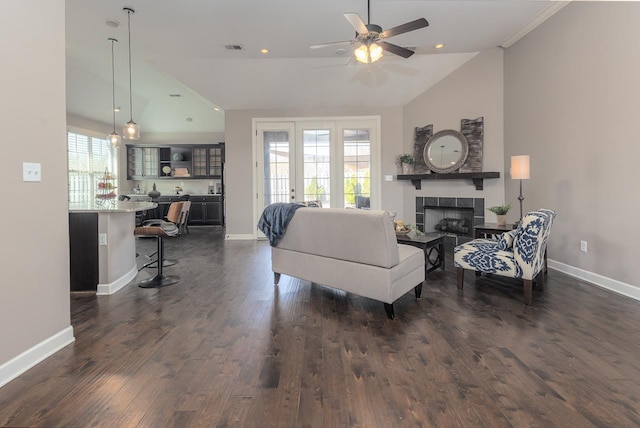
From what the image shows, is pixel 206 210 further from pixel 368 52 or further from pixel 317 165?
pixel 368 52

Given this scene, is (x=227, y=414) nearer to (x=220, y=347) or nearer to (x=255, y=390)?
(x=255, y=390)

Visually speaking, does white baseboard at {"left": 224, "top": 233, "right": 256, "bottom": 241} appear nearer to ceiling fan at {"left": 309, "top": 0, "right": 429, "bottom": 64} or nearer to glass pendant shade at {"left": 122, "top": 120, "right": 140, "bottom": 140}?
glass pendant shade at {"left": 122, "top": 120, "right": 140, "bottom": 140}


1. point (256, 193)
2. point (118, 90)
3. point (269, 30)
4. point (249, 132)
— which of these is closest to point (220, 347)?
point (269, 30)

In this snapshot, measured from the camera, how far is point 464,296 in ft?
10.4

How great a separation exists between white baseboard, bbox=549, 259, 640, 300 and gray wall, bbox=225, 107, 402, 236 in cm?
306

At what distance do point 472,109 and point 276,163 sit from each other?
Answer: 3.78m

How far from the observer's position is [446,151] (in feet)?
18.9

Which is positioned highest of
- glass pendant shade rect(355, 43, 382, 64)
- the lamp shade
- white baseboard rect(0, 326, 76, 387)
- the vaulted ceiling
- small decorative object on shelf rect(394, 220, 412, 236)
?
the vaulted ceiling

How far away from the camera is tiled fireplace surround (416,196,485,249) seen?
5531 millimetres

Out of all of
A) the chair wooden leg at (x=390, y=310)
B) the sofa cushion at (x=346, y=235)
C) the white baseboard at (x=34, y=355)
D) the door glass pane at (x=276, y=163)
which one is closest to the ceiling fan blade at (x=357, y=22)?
the sofa cushion at (x=346, y=235)

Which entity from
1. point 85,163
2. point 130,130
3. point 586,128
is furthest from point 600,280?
point 85,163

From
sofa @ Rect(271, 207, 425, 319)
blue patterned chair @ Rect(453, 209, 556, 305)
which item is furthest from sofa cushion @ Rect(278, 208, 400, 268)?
blue patterned chair @ Rect(453, 209, 556, 305)

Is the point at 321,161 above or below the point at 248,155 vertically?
below

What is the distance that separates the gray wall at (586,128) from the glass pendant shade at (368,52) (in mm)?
2342
